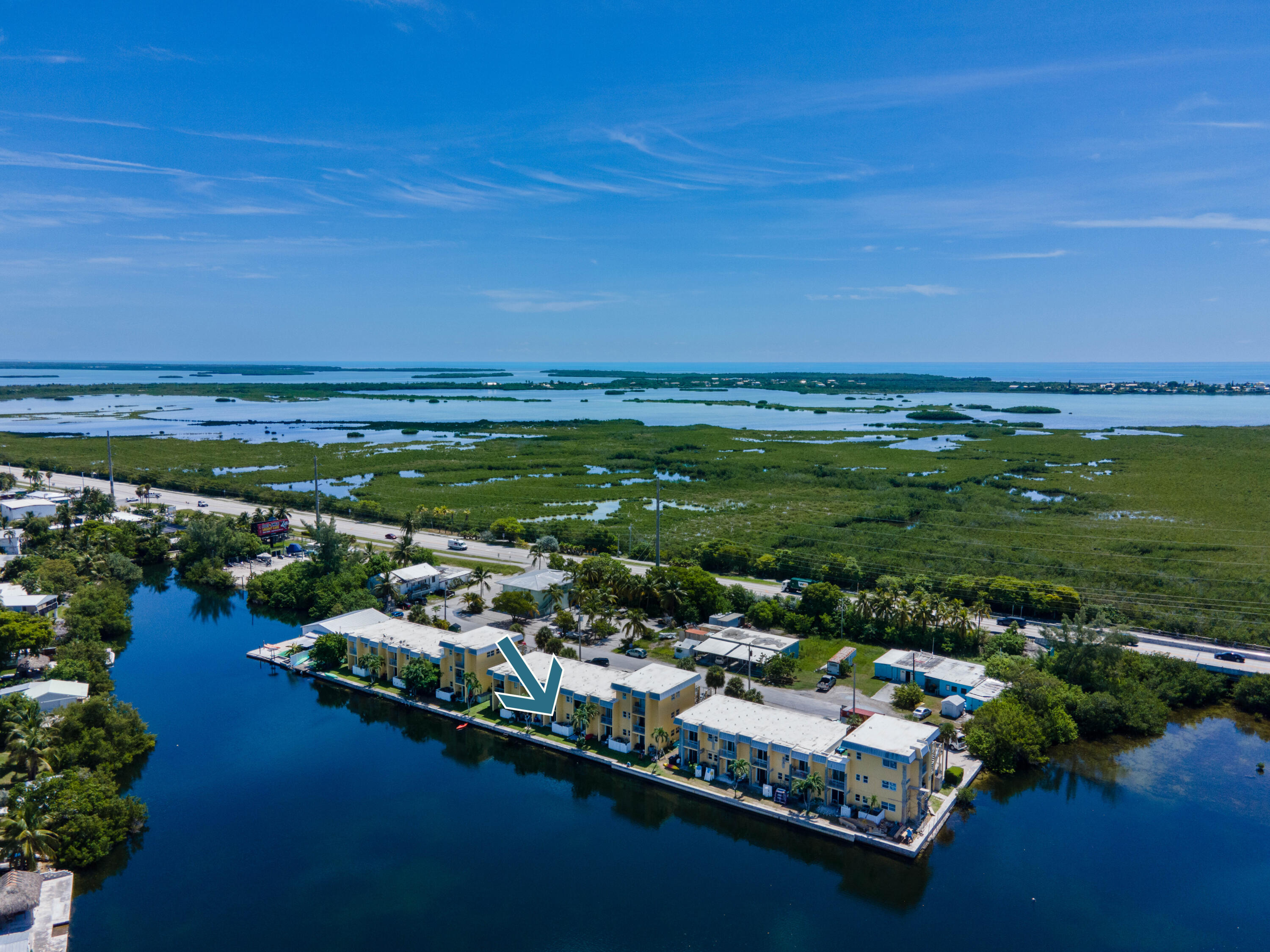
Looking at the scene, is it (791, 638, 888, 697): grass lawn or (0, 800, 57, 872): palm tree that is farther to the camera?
(791, 638, 888, 697): grass lawn

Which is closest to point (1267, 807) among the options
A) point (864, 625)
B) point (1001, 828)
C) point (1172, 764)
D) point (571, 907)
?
point (1172, 764)

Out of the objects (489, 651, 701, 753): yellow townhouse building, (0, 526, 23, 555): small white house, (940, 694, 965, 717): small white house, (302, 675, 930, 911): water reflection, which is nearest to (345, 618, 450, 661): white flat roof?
(302, 675, 930, 911): water reflection

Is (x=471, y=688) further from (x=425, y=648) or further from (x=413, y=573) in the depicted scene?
(x=413, y=573)

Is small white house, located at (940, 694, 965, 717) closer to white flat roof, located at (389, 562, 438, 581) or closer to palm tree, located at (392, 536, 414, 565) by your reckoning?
white flat roof, located at (389, 562, 438, 581)

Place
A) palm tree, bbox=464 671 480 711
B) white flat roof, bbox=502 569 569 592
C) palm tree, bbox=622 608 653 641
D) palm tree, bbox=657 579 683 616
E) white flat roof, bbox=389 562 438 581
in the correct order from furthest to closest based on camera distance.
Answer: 1. white flat roof, bbox=389 562 438 581
2. white flat roof, bbox=502 569 569 592
3. palm tree, bbox=657 579 683 616
4. palm tree, bbox=622 608 653 641
5. palm tree, bbox=464 671 480 711

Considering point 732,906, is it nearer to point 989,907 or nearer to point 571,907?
point 571,907

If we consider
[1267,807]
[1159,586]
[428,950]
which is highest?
[1159,586]

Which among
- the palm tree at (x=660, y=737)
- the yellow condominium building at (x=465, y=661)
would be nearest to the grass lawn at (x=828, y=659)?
the palm tree at (x=660, y=737)
